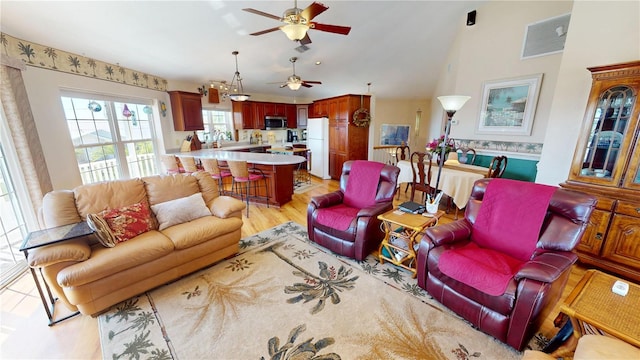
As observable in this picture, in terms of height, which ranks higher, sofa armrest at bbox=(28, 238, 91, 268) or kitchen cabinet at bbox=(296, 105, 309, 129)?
kitchen cabinet at bbox=(296, 105, 309, 129)

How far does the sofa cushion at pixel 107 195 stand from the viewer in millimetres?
2123

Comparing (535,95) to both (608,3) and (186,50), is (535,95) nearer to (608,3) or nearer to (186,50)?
(608,3)

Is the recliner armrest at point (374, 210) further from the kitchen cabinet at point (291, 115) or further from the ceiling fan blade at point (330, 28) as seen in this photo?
the kitchen cabinet at point (291, 115)

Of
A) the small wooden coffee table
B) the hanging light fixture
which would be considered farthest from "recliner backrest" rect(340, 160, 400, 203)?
the hanging light fixture

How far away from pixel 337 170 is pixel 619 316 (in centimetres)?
520

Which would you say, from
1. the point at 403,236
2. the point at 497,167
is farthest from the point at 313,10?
the point at 497,167

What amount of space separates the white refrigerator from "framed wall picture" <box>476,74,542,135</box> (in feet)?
11.3

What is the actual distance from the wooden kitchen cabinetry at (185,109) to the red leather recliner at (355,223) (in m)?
4.30

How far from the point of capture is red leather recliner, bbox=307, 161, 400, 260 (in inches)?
93.7

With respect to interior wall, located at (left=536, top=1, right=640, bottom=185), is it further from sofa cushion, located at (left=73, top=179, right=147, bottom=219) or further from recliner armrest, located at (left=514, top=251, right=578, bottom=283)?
sofa cushion, located at (left=73, top=179, right=147, bottom=219)

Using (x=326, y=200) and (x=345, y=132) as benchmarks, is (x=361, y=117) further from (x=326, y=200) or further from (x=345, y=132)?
(x=326, y=200)

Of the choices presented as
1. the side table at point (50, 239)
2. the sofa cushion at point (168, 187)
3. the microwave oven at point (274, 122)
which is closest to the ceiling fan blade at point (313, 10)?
the sofa cushion at point (168, 187)

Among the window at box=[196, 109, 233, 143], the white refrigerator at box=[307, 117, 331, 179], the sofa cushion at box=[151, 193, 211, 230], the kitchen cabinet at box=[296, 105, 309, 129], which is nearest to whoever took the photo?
the sofa cushion at box=[151, 193, 211, 230]

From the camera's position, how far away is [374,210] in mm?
2432
